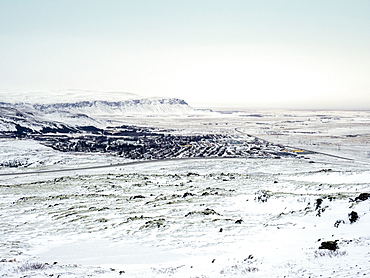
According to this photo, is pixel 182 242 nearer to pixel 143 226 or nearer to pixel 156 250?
pixel 156 250

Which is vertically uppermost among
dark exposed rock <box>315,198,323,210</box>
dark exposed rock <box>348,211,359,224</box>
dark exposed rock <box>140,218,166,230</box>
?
dark exposed rock <box>348,211,359,224</box>

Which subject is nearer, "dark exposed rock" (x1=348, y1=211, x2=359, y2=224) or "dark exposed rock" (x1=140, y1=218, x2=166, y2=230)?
"dark exposed rock" (x1=348, y1=211, x2=359, y2=224)

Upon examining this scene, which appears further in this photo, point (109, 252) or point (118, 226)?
point (118, 226)

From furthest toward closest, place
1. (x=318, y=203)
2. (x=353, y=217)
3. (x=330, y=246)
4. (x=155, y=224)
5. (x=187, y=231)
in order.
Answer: (x=318, y=203) < (x=155, y=224) < (x=187, y=231) < (x=353, y=217) < (x=330, y=246)

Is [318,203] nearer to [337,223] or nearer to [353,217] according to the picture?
[353,217]

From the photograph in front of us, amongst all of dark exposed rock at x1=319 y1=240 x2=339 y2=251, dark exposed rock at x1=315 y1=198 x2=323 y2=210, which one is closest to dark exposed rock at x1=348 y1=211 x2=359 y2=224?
dark exposed rock at x1=315 y1=198 x2=323 y2=210

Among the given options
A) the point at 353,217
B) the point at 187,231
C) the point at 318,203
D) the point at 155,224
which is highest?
the point at 353,217

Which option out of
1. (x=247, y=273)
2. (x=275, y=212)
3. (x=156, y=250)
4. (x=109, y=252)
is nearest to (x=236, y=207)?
(x=275, y=212)

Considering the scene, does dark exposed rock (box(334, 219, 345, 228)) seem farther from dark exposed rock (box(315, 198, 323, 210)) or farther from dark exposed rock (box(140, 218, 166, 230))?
dark exposed rock (box(140, 218, 166, 230))

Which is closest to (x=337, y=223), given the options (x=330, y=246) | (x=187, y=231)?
(x=330, y=246)

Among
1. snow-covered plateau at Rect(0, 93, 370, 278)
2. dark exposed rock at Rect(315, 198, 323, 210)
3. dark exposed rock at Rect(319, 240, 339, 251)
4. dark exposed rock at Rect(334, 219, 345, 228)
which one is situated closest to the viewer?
snow-covered plateau at Rect(0, 93, 370, 278)

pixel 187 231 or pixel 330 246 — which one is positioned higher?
pixel 330 246
